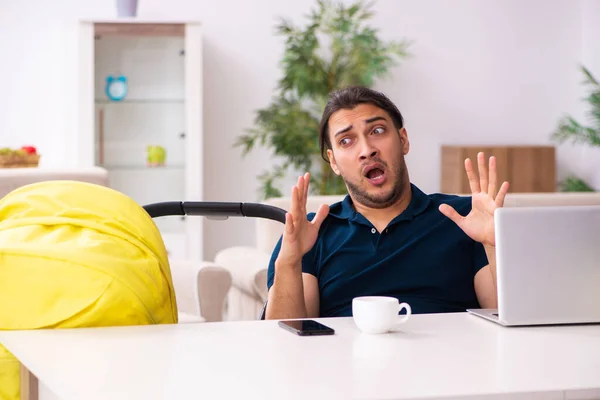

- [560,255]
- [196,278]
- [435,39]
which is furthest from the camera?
[435,39]

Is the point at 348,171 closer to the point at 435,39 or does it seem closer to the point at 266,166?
the point at 266,166

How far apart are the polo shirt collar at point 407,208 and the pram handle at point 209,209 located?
159mm

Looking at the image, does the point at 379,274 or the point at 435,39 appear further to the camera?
the point at 435,39

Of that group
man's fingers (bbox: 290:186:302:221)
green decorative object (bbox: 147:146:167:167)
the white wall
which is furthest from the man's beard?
the white wall

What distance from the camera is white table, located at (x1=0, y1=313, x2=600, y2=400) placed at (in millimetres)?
1210

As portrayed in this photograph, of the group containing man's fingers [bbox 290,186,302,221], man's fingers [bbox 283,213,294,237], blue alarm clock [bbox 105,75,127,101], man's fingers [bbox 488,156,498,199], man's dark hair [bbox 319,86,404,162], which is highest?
blue alarm clock [bbox 105,75,127,101]

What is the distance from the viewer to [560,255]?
164cm

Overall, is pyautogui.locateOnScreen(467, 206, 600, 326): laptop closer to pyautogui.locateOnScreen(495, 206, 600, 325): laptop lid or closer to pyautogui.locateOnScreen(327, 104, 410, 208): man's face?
pyautogui.locateOnScreen(495, 206, 600, 325): laptop lid

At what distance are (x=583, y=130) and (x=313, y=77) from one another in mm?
1840

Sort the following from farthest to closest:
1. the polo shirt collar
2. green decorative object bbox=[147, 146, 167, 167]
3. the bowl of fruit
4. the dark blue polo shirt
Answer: green decorative object bbox=[147, 146, 167, 167] < the bowl of fruit < the polo shirt collar < the dark blue polo shirt

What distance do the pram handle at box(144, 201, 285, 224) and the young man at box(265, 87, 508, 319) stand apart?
144 mm

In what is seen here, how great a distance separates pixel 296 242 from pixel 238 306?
2.07 metres

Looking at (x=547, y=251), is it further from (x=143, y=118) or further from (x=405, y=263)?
(x=143, y=118)

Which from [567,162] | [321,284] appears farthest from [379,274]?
[567,162]
